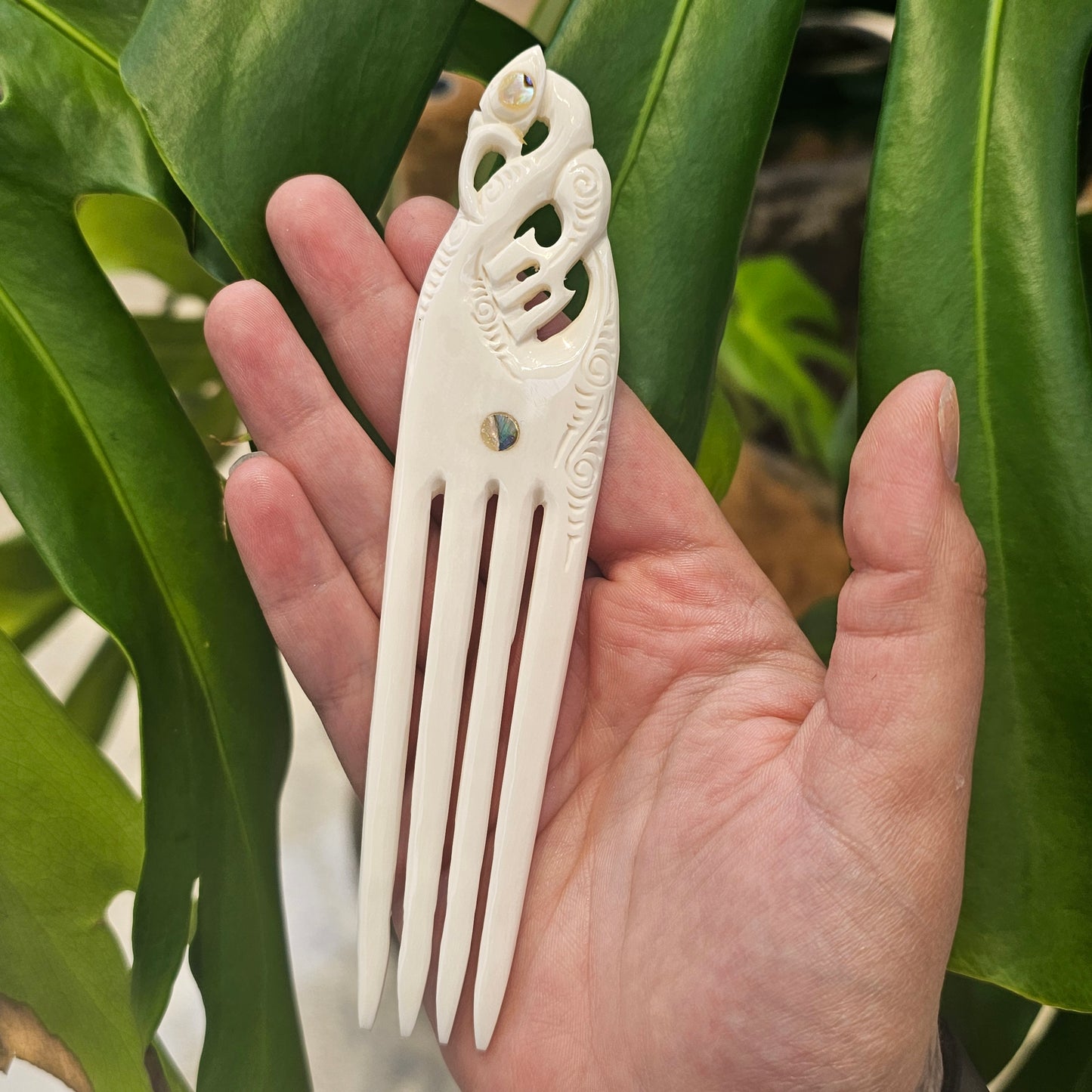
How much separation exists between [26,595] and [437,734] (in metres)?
0.67

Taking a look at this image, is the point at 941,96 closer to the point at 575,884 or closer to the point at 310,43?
the point at 310,43

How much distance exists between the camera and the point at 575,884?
2.63 ft

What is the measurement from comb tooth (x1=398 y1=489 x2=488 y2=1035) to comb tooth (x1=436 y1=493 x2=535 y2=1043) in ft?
0.05

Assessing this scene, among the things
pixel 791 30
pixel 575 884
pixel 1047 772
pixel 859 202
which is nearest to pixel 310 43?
pixel 791 30

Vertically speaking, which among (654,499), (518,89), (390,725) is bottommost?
(390,725)

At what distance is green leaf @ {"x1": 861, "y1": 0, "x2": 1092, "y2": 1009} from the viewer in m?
0.73

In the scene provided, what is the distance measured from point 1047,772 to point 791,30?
0.64 meters

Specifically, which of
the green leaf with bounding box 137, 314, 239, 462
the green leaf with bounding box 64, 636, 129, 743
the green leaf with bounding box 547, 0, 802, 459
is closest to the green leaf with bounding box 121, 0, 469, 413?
the green leaf with bounding box 547, 0, 802, 459

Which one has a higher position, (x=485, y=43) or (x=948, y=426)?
(x=485, y=43)

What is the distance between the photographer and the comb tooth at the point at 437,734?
0.78 metres

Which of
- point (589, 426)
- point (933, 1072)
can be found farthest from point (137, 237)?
point (933, 1072)

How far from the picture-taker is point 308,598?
0.81 meters

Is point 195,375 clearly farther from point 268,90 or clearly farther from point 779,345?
point 779,345

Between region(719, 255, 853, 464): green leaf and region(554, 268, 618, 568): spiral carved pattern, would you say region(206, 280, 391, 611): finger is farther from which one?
region(719, 255, 853, 464): green leaf
